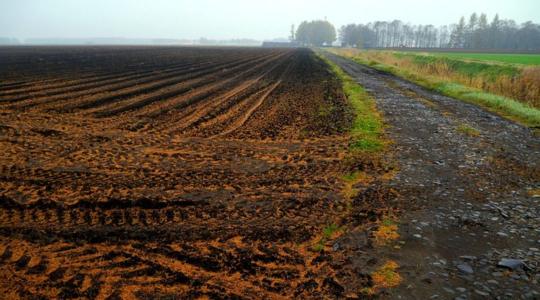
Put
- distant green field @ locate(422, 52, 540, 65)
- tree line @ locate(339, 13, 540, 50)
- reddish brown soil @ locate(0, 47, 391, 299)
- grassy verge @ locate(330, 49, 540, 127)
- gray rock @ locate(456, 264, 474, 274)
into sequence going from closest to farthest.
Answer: reddish brown soil @ locate(0, 47, 391, 299) → gray rock @ locate(456, 264, 474, 274) → grassy verge @ locate(330, 49, 540, 127) → distant green field @ locate(422, 52, 540, 65) → tree line @ locate(339, 13, 540, 50)

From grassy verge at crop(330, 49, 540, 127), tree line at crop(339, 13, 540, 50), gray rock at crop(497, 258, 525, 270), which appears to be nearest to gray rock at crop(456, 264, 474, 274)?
gray rock at crop(497, 258, 525, 270)

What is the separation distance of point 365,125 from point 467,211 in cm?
584

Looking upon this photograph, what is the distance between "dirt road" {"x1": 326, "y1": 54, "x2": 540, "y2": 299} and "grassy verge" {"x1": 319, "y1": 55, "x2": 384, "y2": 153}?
0.45m

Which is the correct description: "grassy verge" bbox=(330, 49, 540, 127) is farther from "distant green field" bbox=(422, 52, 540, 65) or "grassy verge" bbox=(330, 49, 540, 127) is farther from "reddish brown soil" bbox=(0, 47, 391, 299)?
"distant green field" bbox=(422, 52, 540, 65)

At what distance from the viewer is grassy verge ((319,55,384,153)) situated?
9.09m

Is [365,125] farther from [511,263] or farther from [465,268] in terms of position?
[465,268]

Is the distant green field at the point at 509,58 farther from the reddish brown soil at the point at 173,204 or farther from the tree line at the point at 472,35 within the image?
the tree line at the point at 472,35

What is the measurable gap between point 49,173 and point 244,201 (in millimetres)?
3794

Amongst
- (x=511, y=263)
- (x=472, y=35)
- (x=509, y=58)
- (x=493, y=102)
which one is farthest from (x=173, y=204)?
(x=472, y=35)

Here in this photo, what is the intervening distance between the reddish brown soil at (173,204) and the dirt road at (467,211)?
0.69 meters

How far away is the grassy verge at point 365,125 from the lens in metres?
9.09

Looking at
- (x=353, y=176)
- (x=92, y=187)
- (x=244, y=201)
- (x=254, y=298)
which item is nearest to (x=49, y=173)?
(x=92, y=187)

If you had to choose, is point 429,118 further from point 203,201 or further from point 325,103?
point 203,201

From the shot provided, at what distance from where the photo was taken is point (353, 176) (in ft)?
23.1
